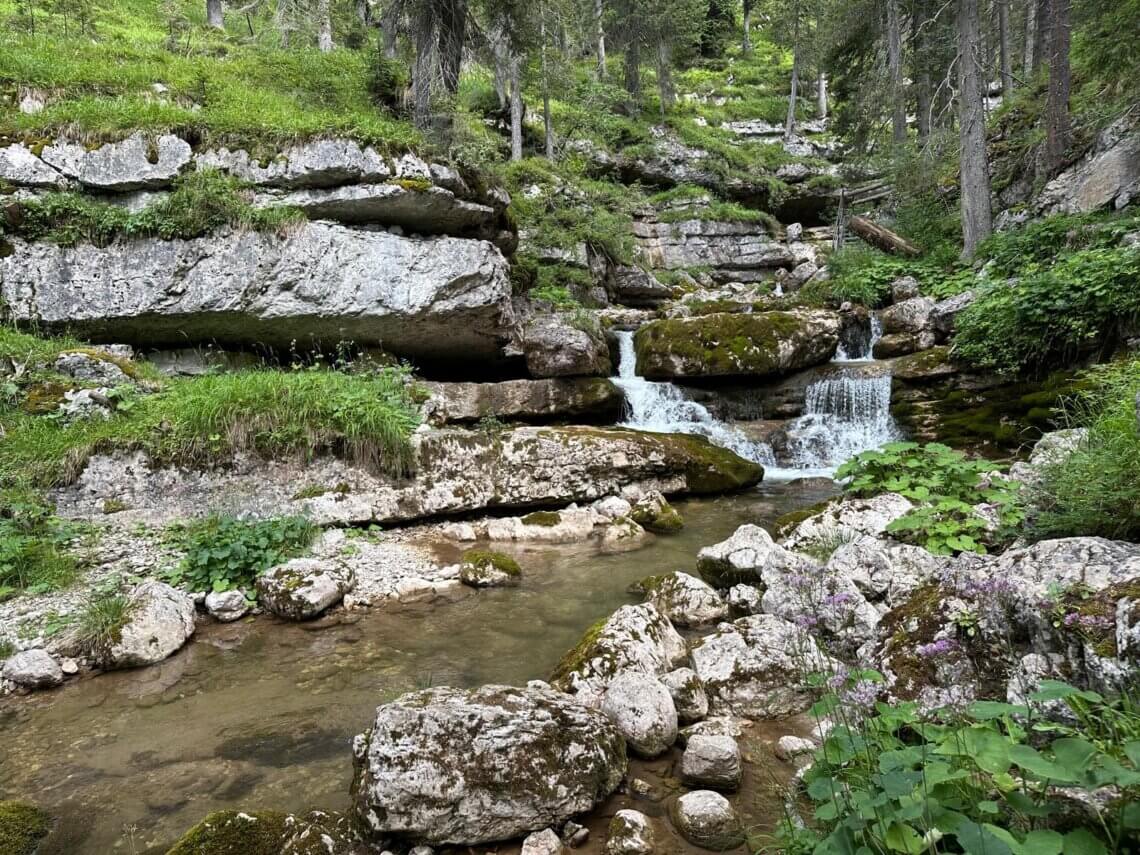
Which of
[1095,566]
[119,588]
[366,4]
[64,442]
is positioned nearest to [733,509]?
[1095,566]

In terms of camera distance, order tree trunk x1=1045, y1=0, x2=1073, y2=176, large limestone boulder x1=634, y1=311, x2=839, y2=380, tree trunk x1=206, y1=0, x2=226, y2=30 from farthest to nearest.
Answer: tree trunk x1=206, y1=0, x2=226, y2=30 < tree trunk x1=1045, y1=0, x2=1073, y2=176 < large limestone boulder x1=634, y1=311, x2=839, y2=380

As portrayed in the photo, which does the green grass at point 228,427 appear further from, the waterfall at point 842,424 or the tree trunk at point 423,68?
the waterfall at point 842,424

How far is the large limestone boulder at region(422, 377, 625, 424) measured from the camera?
9.03 m

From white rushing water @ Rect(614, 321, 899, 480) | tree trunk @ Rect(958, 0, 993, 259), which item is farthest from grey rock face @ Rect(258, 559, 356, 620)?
tree trunk @ Rect(958, 0, 993, 259)

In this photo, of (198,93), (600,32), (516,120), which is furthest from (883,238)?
(600,32)

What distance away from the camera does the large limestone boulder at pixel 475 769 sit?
2.33m

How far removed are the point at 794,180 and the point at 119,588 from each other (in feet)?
85.7

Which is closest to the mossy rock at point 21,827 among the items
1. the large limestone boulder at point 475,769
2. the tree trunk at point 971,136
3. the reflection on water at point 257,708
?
the reflection on water at point 257,708

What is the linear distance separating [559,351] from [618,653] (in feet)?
23.4

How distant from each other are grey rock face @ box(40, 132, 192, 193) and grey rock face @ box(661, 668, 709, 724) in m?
9.63

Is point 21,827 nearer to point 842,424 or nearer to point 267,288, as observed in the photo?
point 267,288

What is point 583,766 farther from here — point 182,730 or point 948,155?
point 948,155

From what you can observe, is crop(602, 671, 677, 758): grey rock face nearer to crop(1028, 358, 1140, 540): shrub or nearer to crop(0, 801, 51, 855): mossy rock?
crop(1028, 358, 1140, 540): shrub

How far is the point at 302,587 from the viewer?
5.02 m
